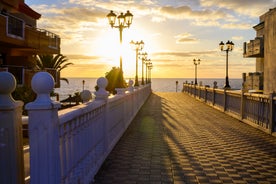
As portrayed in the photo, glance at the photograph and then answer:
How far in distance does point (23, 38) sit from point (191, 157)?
21.2m

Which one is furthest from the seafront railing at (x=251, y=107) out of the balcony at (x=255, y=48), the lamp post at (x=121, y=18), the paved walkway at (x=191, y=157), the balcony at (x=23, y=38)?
the balcony at (x=255, y=48)

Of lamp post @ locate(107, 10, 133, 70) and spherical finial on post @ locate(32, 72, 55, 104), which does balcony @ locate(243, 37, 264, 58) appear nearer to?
lamp post @ locate(107, 10, 133, 70)

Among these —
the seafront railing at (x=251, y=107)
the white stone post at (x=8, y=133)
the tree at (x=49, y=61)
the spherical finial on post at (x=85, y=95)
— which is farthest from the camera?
the tree at (x=49, y=61)

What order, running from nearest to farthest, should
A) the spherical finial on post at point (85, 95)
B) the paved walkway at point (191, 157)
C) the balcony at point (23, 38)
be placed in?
the paved walkway at point (191, 157) → the spherical finial on post at point (85, 95) → the balcony at point (23, 38)

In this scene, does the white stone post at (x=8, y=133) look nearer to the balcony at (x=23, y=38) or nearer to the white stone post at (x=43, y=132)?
the white stone post at (x=43, y=132)

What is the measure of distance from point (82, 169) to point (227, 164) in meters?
3.44

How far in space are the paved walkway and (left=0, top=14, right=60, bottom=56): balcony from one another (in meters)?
14.8

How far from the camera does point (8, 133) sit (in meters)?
3.44

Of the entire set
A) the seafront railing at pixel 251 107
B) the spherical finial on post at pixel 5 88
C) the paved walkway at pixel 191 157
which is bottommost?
the paved walkway at pixel 191 157

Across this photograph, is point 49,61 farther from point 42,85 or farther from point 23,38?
point 42,85

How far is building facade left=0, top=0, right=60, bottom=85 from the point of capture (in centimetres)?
2278

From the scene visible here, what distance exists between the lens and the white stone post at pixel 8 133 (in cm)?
341

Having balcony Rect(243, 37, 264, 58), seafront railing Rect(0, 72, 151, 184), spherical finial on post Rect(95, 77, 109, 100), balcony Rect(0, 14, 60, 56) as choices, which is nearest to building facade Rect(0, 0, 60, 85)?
balcony Rect(0, 14, 60, 56)

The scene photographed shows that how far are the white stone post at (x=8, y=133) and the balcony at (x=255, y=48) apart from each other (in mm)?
44631
